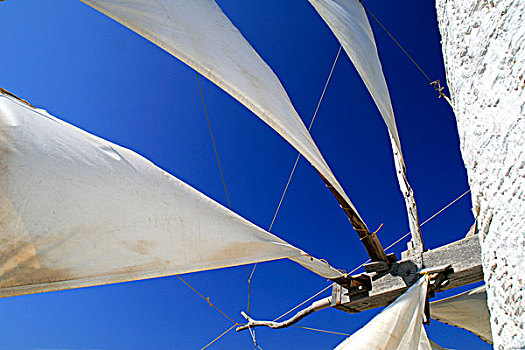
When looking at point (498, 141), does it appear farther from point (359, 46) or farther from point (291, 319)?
point (359, 46)

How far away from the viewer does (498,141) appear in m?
0.45

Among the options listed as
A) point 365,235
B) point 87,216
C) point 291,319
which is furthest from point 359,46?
A: point 87,216

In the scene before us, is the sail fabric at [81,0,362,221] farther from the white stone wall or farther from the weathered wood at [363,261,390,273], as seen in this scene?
the white stone wall

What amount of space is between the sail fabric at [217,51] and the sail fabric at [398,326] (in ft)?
2.51

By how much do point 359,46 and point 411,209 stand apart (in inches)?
103

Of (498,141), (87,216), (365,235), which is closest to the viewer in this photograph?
(498,141)

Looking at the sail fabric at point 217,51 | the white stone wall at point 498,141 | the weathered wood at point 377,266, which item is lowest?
the weathered wood at point 377,266

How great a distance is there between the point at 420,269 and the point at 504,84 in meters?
2.42

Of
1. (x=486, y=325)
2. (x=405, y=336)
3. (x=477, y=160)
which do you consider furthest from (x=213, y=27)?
(x=486, y=325)

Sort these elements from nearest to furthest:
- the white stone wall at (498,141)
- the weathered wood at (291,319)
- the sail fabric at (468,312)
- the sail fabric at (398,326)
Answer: the white stone wall at (498,141) → the sail fabric at (398,326) → the weathered wood at (291,319) → the sail fabric at (468,312)

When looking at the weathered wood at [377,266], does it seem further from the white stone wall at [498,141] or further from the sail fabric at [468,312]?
the sail fabric at [468,312]

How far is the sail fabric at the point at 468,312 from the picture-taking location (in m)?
5.34

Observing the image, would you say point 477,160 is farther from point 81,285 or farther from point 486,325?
point 486,325

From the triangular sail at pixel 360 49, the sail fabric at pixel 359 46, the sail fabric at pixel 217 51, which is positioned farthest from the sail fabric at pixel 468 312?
the sail fabric at pixel 217 51
